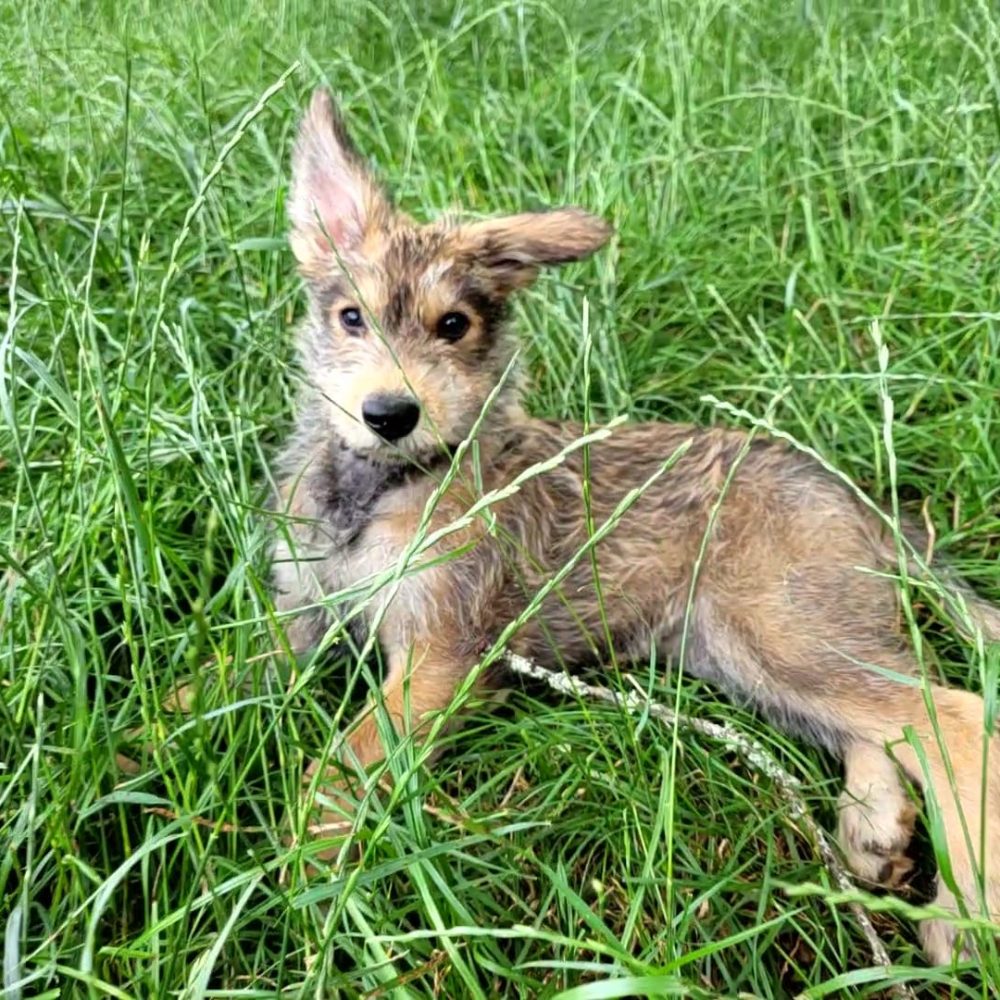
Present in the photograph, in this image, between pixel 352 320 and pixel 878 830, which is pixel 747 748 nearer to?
pixel 878 830

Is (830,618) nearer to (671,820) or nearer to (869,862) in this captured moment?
(869,862)

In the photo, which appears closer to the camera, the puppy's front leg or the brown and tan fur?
the puppy's front leg

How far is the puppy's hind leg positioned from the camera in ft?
8.91

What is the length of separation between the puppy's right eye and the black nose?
501mm

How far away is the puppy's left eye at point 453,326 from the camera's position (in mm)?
3209

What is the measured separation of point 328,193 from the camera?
3.53 metres

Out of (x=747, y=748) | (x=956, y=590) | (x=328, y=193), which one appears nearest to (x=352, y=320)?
(x=328, y=193)

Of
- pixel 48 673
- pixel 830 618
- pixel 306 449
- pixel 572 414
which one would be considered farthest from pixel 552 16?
pixel 48 673

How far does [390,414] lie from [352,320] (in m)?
0.59

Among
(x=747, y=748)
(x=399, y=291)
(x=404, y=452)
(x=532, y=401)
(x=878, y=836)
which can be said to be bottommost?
(x=878, y=836)

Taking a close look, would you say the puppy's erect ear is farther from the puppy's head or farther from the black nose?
the black nose

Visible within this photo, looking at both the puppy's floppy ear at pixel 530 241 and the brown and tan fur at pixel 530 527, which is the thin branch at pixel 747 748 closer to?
the brown and tan fur at pixel 530 527

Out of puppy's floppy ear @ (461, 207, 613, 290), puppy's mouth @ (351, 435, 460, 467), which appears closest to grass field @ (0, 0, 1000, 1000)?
puppy's mouth @ (351, 435, 460, 467)

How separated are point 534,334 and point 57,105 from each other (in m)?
2.57
